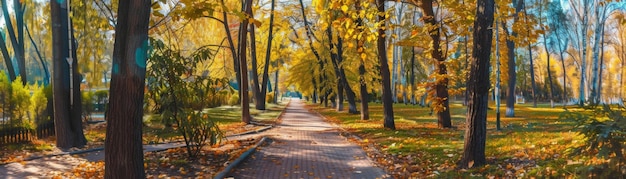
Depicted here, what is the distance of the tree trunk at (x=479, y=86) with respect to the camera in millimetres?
6992

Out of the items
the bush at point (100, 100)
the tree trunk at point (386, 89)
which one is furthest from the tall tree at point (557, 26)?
the bush at point (100, 100)

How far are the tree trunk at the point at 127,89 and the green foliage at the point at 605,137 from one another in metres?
4.82

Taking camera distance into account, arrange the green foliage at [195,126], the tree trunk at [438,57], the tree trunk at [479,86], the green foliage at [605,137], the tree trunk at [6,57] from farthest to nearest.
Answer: the tree trunk at [6,57] < the tree trunk at [438,57] < the green foliage at [195,126] < the tree trunk at [479,86] < the green foliage at [605,137]

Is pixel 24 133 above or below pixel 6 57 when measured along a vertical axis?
below

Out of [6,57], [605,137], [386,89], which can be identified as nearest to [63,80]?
[386,89]

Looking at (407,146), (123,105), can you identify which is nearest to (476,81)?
(407,146)

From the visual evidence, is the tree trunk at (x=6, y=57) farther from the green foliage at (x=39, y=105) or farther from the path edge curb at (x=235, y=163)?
the path edge curb at (x=235, y=163)

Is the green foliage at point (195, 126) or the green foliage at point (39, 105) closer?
the green foliage at point (195, 126)

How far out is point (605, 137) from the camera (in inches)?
153

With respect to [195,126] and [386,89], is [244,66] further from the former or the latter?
[195,126]

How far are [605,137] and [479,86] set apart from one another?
3203 mm

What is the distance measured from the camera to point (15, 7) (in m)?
22.3

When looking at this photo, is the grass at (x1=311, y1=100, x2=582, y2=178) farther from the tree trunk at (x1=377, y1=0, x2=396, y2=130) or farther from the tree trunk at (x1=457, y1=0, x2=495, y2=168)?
the tree trunk at (x1=377, y1=0, x2=396, y2=130)

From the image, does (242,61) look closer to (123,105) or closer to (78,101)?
(78,101)
